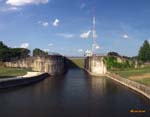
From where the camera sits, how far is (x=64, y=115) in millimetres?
28125

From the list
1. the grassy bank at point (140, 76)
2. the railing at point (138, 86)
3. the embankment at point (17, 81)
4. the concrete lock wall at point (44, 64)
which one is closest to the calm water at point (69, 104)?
the railing at point (138, 86)

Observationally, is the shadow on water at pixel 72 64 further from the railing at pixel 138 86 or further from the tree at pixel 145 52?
the railing at pixel 138 86

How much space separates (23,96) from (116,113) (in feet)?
48.5

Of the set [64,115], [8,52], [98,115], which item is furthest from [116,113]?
[8,52]

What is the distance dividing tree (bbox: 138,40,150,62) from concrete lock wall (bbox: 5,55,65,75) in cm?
2912

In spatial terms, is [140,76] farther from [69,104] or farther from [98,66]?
[69,104]

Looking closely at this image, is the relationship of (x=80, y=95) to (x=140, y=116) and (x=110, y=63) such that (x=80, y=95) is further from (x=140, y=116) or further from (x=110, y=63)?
(x=110, y=63)

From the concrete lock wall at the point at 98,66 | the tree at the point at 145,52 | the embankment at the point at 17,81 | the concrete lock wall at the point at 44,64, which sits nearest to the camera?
the embankment at the point at 17,81

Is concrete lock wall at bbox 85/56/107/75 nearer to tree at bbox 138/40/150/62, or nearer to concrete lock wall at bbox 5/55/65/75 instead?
concrete lock wall at bbox 5/55/65/75

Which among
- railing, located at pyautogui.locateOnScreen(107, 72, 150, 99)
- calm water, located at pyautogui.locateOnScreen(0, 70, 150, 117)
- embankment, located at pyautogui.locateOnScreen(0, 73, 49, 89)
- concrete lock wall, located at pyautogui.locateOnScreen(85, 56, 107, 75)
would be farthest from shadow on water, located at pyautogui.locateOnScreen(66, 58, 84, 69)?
calm water, located at pyautogui.locateOnScreen(0, 70, 150, 117)

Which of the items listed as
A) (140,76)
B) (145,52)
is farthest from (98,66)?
(145,52)

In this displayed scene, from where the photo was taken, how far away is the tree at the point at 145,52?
100000mm

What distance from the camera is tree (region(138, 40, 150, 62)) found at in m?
100

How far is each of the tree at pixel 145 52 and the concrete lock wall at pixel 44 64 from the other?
29117mm
